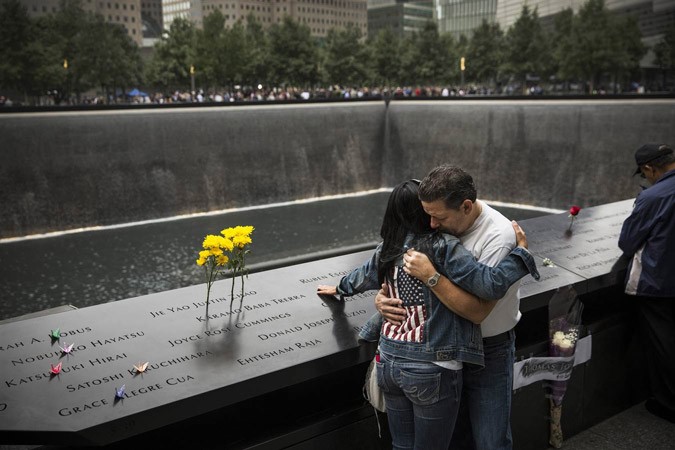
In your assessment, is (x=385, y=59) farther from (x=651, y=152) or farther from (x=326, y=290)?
(x=326, y=290)

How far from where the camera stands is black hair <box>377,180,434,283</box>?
6.79ft

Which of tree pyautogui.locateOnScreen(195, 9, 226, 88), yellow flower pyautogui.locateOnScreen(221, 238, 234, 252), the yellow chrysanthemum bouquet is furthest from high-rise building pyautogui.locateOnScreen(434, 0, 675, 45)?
yellow flower pyautogui.locateOnScreen(221, 238, 234, 252)

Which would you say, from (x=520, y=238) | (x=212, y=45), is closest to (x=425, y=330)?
(x=520, y=238)

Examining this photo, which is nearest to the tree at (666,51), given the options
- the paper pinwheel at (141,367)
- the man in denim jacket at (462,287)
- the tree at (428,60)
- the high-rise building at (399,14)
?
the tree at (428,60)

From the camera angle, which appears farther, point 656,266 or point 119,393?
point 656,266

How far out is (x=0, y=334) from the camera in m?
2.49

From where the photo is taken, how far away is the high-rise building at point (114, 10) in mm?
26016

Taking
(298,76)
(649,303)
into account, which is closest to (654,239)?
(649,303)

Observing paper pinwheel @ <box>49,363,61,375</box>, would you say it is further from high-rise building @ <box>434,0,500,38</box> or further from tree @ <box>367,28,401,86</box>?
high-rise building @ <box>434,0,500,38</box>

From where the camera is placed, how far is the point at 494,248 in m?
2.09

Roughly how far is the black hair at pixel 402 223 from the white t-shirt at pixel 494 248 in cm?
15

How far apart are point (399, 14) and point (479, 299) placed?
205ft

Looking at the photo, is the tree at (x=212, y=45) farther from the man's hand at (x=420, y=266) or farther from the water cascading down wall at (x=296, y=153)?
the man's hand at (x=420, y=266)

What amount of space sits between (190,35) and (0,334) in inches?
1366
